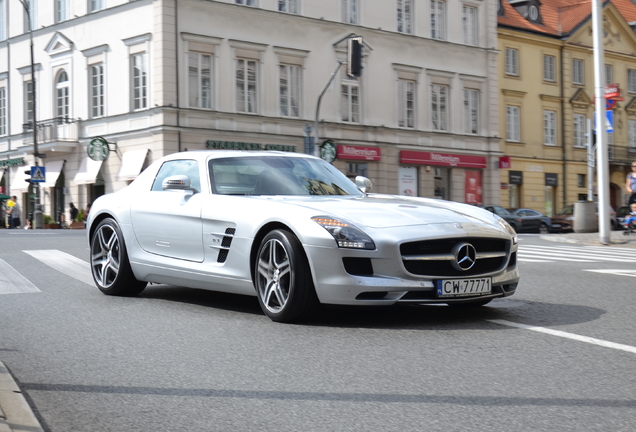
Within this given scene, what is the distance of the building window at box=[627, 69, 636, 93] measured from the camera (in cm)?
5800

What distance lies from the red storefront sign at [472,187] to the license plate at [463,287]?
40.4 metres

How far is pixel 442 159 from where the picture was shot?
Result: 4609 centimetres

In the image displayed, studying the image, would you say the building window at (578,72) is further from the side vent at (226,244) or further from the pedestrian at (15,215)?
the side vent at (226,244)

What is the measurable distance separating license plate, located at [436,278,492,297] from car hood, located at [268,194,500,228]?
1.60 ft

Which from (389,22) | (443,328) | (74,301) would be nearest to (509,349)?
(443,328)

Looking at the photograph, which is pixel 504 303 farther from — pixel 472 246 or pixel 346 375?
pixel 346 375

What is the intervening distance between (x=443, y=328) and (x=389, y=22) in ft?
129

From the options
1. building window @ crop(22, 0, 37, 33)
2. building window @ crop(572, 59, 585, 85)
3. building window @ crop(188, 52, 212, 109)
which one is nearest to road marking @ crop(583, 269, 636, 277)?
building window @ crop(188, 52, 212, 109)

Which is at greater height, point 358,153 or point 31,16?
point 31,16

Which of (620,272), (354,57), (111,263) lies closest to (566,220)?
(354,57)

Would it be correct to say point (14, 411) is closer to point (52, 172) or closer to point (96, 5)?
point (96, 5)

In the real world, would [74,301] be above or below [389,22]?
below

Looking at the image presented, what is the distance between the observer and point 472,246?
22.6ft

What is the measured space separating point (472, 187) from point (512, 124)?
5.30 meters
